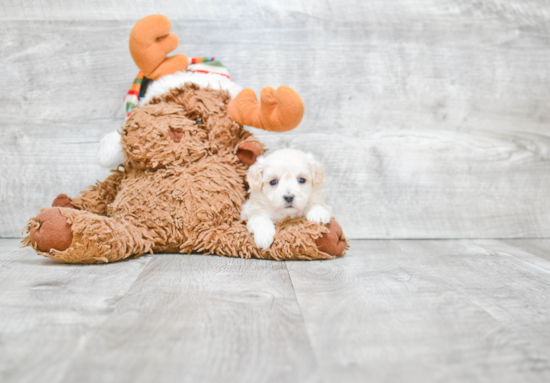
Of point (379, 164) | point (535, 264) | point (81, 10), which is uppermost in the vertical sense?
point (81, 10)

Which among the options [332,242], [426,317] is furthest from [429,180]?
[426,317]

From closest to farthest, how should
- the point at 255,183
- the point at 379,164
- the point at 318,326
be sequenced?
the point at 318,326, the point at 255,183, the point at 379,164

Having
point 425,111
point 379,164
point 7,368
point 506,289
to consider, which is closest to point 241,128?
point 379,164

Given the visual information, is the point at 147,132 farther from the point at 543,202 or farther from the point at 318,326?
the point at 543,202

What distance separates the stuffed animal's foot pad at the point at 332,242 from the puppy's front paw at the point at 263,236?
12 cm

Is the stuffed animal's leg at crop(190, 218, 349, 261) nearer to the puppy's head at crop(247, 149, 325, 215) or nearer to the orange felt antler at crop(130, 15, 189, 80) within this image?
the puppy's head at crop(247, 149, 325, 215)

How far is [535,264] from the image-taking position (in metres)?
1.26

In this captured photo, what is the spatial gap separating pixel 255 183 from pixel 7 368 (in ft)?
2.47

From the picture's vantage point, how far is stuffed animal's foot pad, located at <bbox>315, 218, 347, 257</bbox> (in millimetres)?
1204

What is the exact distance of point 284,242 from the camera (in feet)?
3.90

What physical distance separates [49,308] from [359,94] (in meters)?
1.21

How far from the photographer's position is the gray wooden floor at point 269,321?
60cm

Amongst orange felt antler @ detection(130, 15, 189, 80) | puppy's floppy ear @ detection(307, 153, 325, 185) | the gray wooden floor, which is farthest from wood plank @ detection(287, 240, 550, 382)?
orange felt antler @ detection(130, 15, 189, 80)

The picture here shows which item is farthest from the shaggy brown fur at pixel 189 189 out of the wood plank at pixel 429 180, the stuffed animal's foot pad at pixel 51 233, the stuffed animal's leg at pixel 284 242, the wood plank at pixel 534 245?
the wood plank at pixel 534 245
